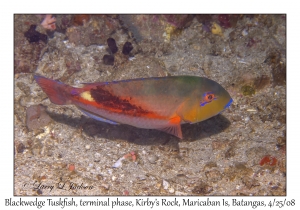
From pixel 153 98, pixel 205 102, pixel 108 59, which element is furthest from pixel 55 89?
pixel 108 59

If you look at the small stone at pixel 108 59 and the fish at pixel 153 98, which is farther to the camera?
the small stone at pixel 108 59

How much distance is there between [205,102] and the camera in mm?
3141

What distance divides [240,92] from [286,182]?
2059 millimetres

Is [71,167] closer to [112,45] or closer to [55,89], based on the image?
[55,89]

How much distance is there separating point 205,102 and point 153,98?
0.69 metres

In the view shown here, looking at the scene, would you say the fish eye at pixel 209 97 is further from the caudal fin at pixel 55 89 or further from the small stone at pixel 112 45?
the small stone at pixel 112 45


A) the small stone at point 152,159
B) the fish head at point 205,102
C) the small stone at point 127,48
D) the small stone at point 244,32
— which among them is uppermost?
the small stone at point 244,32

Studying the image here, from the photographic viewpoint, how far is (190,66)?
520cm

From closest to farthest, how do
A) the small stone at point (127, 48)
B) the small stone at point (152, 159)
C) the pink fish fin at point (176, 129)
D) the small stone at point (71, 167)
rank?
the pink fish fin at point (176, 129) < the small stone at point (71, 167) < the small stone at point (152, 159) < the small stone at point (127, 48)

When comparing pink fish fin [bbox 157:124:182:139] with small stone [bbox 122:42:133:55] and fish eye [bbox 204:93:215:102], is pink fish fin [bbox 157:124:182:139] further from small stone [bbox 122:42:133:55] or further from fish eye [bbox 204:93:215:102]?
small stone [bbox 122:42:133:55]

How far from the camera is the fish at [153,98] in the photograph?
3.13 meters

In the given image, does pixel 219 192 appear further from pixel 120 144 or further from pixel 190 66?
pixel 190 66

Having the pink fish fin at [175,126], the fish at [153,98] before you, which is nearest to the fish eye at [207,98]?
the fish at [153,98]
